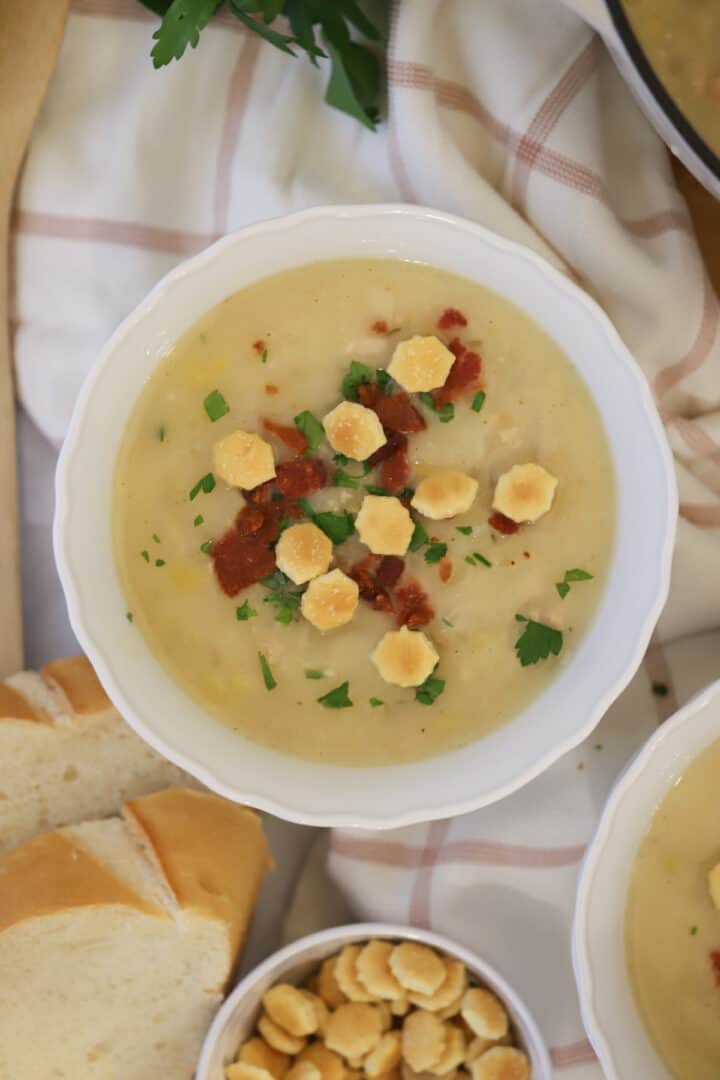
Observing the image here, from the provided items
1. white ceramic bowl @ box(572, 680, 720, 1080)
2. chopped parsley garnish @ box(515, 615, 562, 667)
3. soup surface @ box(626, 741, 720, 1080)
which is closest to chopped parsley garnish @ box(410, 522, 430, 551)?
chopped parsley garnish @ box(515, 615, 562, 667)

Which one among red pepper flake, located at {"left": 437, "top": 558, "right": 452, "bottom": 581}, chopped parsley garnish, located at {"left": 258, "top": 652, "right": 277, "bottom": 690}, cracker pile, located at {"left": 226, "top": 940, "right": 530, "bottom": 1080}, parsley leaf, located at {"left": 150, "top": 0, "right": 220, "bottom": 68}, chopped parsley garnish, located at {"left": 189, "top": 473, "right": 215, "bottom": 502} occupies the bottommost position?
cracker pile, located at {"left": 226, "top": 940, "right": 530, "bottom": 1080}

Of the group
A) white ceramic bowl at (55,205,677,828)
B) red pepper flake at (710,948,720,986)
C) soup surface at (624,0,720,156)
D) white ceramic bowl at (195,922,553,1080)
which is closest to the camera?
soup surface at (624,0,720,156)

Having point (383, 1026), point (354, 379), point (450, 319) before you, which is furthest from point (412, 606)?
point (383, 1026)

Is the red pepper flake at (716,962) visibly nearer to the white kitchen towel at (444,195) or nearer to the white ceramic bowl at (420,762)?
the white kitchen towel at (444,195)

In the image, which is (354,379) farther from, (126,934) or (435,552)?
(126,934)

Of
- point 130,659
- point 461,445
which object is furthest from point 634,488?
point 130,659

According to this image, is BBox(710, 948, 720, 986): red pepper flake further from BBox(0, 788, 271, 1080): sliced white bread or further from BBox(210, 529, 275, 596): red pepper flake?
BBox(210, 529, 275, 596): red pepper flake
